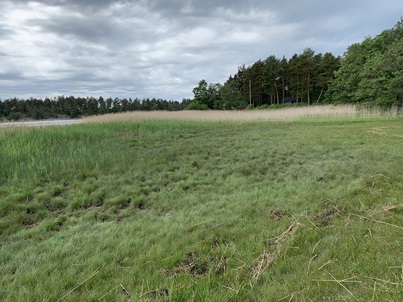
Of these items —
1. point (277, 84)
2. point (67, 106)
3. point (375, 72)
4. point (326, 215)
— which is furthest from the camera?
point (67, 106)

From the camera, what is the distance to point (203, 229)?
242 centimetres

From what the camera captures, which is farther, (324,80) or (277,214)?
(324,80)

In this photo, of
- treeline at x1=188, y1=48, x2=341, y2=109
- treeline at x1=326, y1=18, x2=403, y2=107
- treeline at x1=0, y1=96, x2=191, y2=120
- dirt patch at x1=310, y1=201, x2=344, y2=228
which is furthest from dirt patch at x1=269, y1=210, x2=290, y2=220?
treeline at x1=0, y1=96, x2=191, y2=120

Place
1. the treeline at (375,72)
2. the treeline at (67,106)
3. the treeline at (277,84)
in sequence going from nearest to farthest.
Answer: the treeline at (375,72) < the treeline at (277,84) < the treeline at (67,106)

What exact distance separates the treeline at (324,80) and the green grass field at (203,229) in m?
15.6

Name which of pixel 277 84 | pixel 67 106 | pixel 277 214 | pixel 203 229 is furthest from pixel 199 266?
pixel 67 106

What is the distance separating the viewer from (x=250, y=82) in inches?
1732

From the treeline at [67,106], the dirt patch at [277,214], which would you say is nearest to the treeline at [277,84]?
the treeline at [67,106]

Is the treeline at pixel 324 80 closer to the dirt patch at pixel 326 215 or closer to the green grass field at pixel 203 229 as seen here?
the green grass field at pixel 203 229

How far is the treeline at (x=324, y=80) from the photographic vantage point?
17078 mm

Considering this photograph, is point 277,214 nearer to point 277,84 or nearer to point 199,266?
point 199,266

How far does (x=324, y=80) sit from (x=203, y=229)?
3941 cm

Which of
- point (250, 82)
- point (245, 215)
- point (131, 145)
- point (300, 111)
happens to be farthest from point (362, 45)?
point (245, 215)

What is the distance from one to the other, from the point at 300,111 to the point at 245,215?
17721 millimetres
